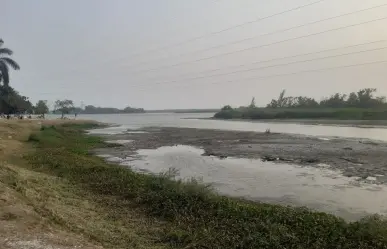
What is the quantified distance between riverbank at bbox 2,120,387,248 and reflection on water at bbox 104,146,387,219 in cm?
240

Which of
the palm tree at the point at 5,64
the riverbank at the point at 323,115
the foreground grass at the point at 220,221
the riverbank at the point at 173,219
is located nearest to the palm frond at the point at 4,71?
the palm tree at the point at 5,64

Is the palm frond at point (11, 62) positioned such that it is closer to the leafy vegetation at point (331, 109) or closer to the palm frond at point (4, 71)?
the palm frond at point (4, 71)

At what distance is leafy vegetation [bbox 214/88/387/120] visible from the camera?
76500mm

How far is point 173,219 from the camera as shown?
9438 millimetres

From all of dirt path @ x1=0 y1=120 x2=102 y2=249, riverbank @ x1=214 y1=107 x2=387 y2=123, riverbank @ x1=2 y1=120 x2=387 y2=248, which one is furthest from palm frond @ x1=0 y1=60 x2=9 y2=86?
riverbank @ x1=214 y1=107 x2=387 y2=123

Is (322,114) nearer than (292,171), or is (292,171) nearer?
(292,171)

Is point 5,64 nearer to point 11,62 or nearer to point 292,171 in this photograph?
point 11,62

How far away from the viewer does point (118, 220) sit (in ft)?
30.0

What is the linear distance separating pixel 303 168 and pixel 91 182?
1042 centimetres

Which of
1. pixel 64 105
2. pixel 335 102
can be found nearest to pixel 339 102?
pixel 335 102

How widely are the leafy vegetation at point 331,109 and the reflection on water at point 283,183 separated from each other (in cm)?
5851

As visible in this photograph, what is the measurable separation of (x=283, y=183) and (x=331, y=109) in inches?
3319

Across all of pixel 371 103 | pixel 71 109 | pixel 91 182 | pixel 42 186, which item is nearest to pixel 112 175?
pixel 91 182

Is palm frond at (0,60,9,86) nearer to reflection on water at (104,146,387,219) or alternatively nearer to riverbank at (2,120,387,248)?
reflection on water at (104,146,387,219)
